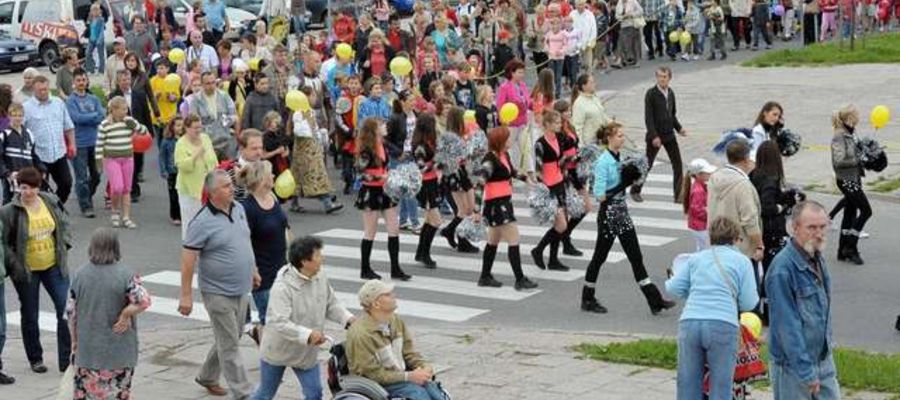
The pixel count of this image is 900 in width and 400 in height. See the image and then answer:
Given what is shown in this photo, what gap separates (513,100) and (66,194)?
18.6 ft

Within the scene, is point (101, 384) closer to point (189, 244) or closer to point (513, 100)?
point (189, 244)

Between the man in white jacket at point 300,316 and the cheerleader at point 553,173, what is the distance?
5.96 metres

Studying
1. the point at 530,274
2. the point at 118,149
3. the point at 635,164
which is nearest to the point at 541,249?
the point at 530,274

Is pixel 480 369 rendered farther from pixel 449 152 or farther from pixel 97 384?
pixel 449 152

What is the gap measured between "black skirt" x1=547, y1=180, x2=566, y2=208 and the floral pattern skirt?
266 inches

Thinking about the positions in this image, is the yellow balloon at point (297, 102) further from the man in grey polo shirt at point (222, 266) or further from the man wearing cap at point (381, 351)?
the man wearing cap at point (381, 351)

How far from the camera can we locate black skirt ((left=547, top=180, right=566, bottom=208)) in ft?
58.7

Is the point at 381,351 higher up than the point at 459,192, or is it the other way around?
the point at 381,351

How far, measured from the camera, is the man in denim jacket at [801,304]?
34.3 feet

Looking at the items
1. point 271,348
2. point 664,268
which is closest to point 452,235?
point 664,268

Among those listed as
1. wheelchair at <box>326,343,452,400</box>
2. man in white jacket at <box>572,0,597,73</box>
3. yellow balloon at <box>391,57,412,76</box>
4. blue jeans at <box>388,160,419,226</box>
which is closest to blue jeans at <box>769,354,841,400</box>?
wheelchair at <box>326,343,452,400</box>

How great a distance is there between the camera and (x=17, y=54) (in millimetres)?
36344

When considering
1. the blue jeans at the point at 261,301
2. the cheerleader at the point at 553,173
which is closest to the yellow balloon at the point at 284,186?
the cheerleader at the point at 553,173

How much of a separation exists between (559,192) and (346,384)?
7.08 metres
